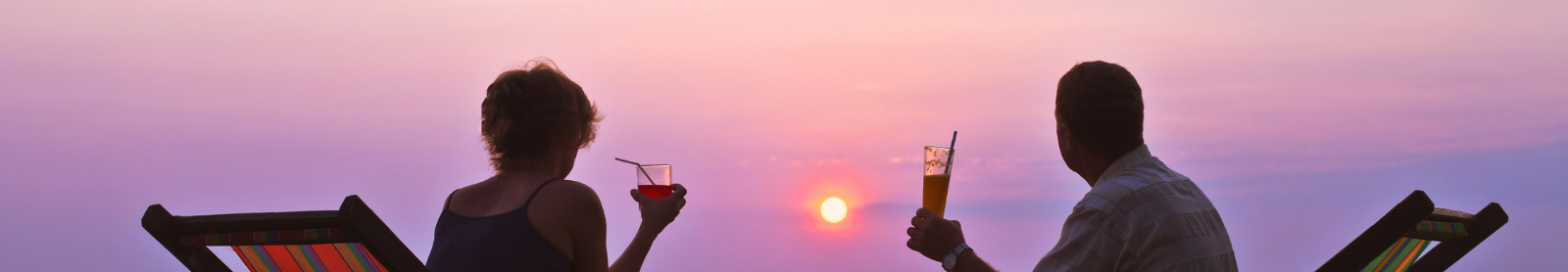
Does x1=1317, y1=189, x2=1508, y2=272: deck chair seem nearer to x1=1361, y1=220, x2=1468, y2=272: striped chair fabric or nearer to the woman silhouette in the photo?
x1=1361, y1=220, x2=1468, y2=272: striped chair fabric

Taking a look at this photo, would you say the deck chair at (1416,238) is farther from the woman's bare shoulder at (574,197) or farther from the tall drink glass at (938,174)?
the woman's bare shoulder at (574,197)

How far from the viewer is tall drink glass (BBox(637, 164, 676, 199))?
3.51 m

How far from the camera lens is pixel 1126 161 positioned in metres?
2.58

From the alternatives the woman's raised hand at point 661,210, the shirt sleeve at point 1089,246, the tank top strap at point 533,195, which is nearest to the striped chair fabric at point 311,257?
the tank top strap at point 533,195

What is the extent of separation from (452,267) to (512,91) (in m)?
0.46

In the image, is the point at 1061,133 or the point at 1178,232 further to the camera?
the point at 1061,133

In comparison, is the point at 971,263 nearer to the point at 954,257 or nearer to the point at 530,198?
the point at 954,257

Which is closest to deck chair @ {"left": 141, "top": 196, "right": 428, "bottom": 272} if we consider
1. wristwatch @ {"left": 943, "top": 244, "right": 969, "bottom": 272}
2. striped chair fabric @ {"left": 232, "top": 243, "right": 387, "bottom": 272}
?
striped chair fabric @ {"left": 232, "top": 243, "right": 387, "bottom": 272}

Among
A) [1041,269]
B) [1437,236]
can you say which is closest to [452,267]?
[1041,269]

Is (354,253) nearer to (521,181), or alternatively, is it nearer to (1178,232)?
(521,181)

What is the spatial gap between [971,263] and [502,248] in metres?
1.15

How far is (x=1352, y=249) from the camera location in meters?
2.73

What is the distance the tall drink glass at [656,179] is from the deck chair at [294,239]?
107cm

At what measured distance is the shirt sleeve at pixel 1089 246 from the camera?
2375 mm
